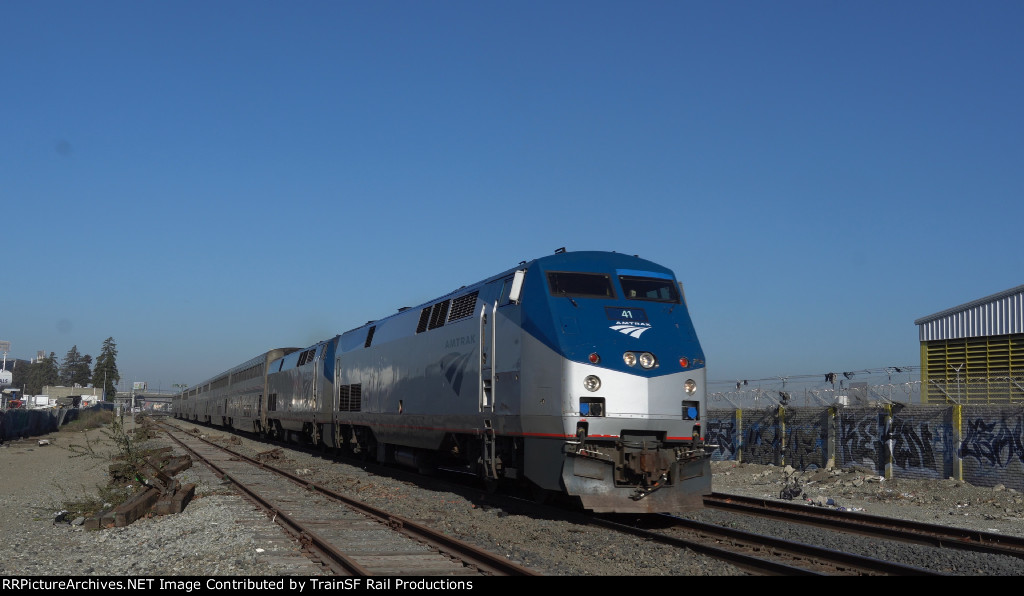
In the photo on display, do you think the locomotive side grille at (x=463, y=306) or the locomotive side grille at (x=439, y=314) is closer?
the locomotive side grille at (x=463, y=306)

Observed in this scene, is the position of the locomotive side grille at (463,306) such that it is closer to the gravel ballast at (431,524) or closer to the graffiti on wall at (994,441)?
the gravel ballast at (431,524)

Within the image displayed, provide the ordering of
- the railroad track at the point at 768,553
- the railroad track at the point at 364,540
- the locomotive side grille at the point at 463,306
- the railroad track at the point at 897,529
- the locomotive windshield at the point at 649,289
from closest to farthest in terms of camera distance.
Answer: the railroad track at the point at 768,553, the railroad track at the point at 364,540, the railroad track at the point at 897,529, the locomotive windshield at the point at 649,289, the locomotive side grille at the point at 463,306

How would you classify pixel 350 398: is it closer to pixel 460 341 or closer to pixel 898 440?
pixel 460 341

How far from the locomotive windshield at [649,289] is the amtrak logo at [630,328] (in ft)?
2.63

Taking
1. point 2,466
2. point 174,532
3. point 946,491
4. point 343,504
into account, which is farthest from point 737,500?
point 2,466

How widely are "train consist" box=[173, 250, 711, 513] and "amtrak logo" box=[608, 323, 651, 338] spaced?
→ 24mm

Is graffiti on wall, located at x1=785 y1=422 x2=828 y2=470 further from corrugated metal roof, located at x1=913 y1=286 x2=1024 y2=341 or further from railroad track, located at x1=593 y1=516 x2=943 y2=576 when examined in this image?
railroad track, located at x1=593 y1=516 x2=943 y2=576

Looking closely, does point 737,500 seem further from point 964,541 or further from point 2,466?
point 2,466

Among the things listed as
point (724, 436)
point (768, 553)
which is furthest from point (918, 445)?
point (768, 553)

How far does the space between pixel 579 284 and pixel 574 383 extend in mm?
1972

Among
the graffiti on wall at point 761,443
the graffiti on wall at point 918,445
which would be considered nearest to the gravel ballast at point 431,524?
the graffiti on wall at point 918,445

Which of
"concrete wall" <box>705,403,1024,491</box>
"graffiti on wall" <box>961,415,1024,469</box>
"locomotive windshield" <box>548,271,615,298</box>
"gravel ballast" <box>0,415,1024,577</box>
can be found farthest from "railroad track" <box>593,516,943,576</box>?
"graffiti on wall" <box>961,415,1024,469</box>

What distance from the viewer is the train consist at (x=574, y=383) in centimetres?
1180
